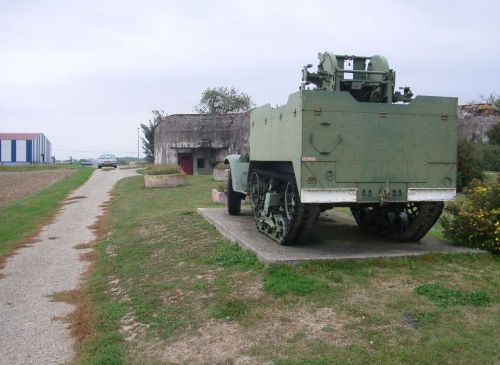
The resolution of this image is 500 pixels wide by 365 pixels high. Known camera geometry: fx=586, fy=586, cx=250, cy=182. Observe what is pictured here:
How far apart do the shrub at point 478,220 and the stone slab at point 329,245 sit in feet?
0.65

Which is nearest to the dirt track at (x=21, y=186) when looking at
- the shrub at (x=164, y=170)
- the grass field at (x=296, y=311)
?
the shrub at (x=164, y=170)

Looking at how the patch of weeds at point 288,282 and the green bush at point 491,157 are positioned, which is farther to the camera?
the green bush at point 491,157

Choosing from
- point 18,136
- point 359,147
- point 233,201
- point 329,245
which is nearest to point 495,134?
point 233,201

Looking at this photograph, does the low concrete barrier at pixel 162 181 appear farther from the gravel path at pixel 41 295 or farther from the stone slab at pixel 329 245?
the stone slab at pixel 329 245

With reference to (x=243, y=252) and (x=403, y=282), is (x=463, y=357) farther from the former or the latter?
(x=243, y=252)

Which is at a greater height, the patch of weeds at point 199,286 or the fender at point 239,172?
the fender at point 239,172

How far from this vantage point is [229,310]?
590cm

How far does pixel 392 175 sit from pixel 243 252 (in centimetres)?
226

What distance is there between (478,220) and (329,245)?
79.9 inches

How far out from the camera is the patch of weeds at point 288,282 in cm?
618

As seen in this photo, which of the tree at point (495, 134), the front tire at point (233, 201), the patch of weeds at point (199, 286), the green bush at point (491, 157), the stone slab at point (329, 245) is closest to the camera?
the patch of weeds at point (199, 286)

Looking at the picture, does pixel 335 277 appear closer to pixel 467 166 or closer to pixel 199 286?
pixel 199 286

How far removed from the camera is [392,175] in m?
7.22

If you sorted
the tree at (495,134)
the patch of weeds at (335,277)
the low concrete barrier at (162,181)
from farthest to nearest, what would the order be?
the tree at (495,134) → the low concrete barrier at (162,181) → the patch of weeds at (335,277)
